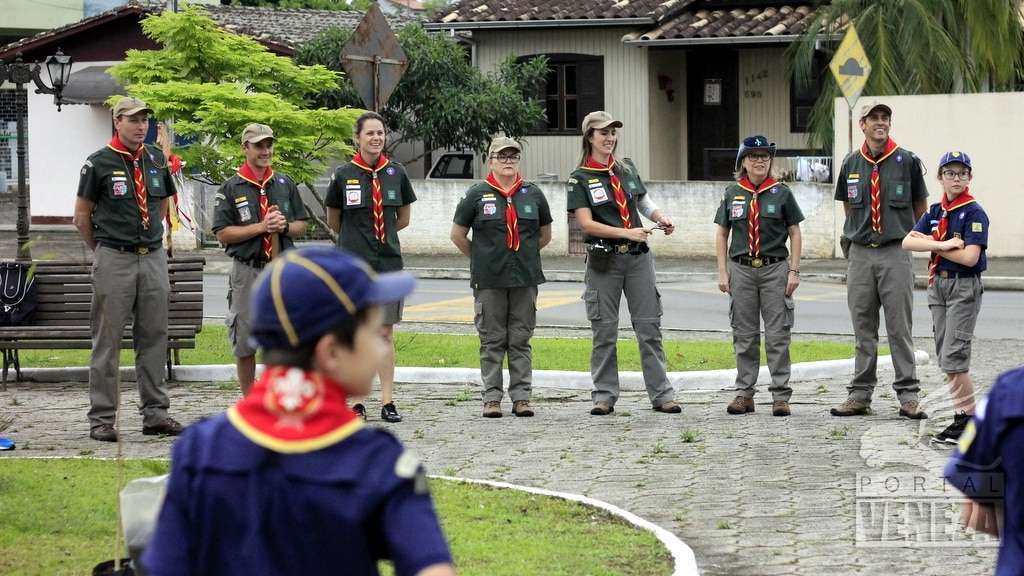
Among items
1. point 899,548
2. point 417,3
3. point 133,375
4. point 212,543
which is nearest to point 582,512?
point 899,548

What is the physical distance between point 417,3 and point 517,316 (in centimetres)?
8703

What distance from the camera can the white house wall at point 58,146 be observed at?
114ft

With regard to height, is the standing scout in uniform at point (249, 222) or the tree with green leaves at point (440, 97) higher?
the tree with green leaves at point (440, 97)

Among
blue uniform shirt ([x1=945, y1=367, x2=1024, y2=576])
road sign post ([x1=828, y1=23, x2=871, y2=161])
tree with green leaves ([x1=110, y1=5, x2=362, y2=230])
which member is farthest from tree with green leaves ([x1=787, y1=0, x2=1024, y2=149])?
blue uniform shirt ([x1=945, y1=367, x2=1024, y2=576])

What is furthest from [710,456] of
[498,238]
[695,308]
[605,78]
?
[605,78]

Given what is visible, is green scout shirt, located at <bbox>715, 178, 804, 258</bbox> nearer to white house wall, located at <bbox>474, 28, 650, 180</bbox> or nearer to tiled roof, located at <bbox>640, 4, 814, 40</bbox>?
tiled roof, located at <bbox>640, 4, 814, 40</bbox>

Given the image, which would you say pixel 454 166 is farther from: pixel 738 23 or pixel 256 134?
pixel 256 134

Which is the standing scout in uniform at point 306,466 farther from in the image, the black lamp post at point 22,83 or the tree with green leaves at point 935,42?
the tree with green leaves at point 935,42

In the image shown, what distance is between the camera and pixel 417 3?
95.6 m

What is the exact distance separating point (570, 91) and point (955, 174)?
2361cm

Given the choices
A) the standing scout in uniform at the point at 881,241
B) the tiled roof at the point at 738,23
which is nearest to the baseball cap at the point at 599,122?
the standing scout in uniform at the point at 881,241

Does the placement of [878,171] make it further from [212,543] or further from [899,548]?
[212,543]

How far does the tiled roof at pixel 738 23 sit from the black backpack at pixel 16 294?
1972 cm

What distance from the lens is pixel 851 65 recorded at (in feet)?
69.8
